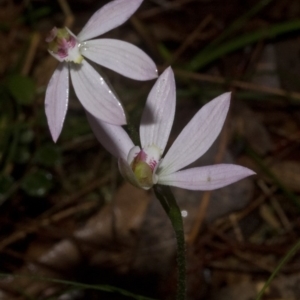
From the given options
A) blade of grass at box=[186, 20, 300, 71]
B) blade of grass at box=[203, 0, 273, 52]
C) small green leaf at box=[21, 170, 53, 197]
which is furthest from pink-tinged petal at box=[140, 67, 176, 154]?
blade of grass at box=[203, 0, 273, 52]

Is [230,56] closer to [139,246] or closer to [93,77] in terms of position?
[139,246]

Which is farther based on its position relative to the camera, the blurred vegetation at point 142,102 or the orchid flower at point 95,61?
the blurred vegetation at point 142,102

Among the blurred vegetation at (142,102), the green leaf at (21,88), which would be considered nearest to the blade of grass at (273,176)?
the blurred vegetation at (142,102)

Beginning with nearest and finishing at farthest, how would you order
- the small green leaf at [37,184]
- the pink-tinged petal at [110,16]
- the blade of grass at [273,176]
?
the pink-tinged petal at [110,16] < the small green leaf at [37,184] < the blade of grass at [273,176]

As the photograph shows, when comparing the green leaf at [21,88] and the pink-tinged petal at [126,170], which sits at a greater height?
the green leaf at [21,88]

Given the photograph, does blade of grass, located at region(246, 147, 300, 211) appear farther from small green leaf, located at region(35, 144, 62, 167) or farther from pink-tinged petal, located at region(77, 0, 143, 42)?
pink-tinged petal, located at region(77, 0, 143, 42)

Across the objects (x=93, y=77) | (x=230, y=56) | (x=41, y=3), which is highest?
(x=41, y=3)

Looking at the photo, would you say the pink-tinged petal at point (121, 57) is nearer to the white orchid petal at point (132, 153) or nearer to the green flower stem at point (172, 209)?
the white orchid petal at point (132, 153)

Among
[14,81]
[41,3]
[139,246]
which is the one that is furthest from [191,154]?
[41,3]
